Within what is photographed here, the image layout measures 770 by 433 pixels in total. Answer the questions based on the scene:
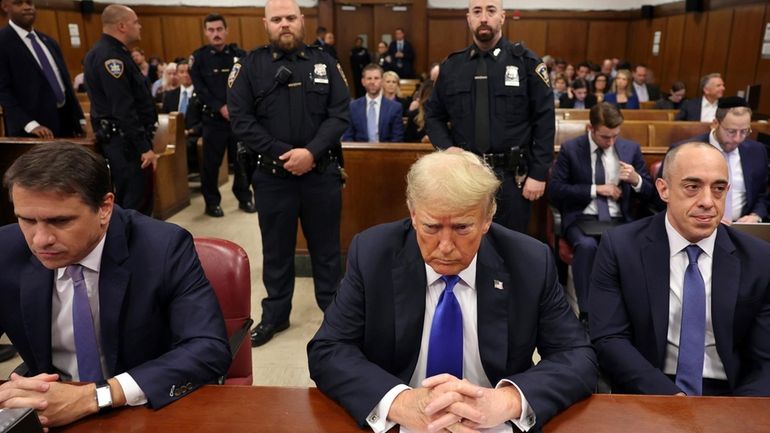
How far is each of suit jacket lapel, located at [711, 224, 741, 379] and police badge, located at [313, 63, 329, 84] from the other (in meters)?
1.97

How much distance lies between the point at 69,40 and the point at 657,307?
12468 mm

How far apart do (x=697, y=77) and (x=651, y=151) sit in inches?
306

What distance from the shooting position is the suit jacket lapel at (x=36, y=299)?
1.46 metres

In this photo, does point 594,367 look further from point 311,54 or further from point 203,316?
point 311,54

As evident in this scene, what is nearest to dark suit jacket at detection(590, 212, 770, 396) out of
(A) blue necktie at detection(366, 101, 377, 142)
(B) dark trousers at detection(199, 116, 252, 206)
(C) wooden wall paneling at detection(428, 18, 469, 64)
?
(A) blue necktie at detection(366, 101, 377, 142)

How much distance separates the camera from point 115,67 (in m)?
3.71

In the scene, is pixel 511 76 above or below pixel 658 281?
above

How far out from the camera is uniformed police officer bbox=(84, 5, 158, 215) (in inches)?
147

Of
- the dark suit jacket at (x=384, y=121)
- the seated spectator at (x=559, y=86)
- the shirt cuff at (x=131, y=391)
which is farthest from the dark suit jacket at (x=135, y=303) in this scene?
the seated spectator at (x=559, y=86)

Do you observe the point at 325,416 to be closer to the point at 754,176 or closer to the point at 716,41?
the point at 754,176

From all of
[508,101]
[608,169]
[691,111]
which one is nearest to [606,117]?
[608,169]

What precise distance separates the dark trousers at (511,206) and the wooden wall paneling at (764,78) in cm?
666

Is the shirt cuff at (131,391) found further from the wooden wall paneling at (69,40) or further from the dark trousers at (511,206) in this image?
the wooden wall paneling at (69,40)

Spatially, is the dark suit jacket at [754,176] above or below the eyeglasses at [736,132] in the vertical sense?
below
